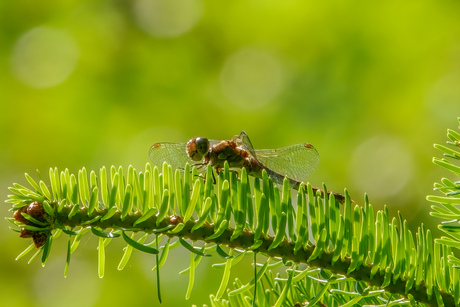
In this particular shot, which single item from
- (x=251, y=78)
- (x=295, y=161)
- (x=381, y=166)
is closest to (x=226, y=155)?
(x=295, y=161)

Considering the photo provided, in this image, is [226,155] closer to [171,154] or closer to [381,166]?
[171,154]

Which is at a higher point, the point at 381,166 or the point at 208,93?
the point at 208,93

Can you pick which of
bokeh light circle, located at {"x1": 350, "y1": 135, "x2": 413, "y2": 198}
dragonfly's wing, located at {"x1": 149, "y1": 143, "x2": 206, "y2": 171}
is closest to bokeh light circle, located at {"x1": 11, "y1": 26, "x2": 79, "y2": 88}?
bokeh light circle, located at {"x1": 350, "y1": 135, "x2": 413, "y2": 198}

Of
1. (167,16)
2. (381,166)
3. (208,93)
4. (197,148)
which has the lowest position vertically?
(197,148)

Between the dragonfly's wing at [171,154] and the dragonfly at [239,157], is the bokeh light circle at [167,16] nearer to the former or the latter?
the dragonfly at [239,157]

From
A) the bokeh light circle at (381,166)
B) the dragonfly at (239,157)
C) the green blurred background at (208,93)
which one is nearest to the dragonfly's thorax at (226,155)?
the dragonfly at (239,157)

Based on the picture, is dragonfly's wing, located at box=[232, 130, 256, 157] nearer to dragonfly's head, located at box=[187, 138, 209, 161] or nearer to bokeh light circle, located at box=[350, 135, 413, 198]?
dragonfly's head, located at box=[187, 138, 209, 161]

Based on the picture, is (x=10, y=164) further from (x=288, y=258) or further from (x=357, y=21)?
(x=288, y=258)
